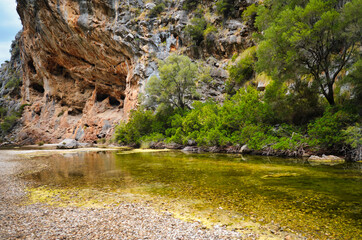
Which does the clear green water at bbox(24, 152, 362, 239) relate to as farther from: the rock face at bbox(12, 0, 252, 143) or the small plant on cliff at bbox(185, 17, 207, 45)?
the small plant on cliff at bbox(185, 17, 207, 45)

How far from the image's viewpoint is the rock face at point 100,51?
110 feet

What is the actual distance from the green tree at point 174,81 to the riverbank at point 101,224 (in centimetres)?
2222

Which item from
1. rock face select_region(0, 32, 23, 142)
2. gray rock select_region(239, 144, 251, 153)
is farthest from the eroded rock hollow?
gray rock select_region(239, 144, 251, 153)

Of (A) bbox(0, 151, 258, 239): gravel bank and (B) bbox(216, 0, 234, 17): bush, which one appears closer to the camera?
(A) bbox(0, 151, 258, 239): gravel bank

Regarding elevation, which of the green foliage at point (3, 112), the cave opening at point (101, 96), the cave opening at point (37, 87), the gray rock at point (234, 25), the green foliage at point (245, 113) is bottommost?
the green foliage at point (245, 113)

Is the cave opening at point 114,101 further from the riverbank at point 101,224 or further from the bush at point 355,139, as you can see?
the riverbank at point 101,224

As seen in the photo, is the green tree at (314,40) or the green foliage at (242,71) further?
the green foliage at (242,71)

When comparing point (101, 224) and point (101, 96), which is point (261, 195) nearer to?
point (101, 224)

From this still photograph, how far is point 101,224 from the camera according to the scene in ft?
11.9

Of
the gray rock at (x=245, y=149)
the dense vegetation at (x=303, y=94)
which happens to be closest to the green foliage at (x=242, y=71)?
the dense vegetation at (x=303, y=94)

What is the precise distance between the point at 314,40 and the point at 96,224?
46.8ft

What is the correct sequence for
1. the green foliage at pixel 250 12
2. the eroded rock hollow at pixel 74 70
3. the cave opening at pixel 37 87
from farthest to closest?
the cave opening at pixel 37 87, the eroded rock hollow at pixel 74 70, the green foliage at pixel 250 12

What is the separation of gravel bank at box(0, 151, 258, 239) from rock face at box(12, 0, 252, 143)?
25.9m

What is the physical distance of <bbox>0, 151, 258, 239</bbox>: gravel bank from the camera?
10.5ft
